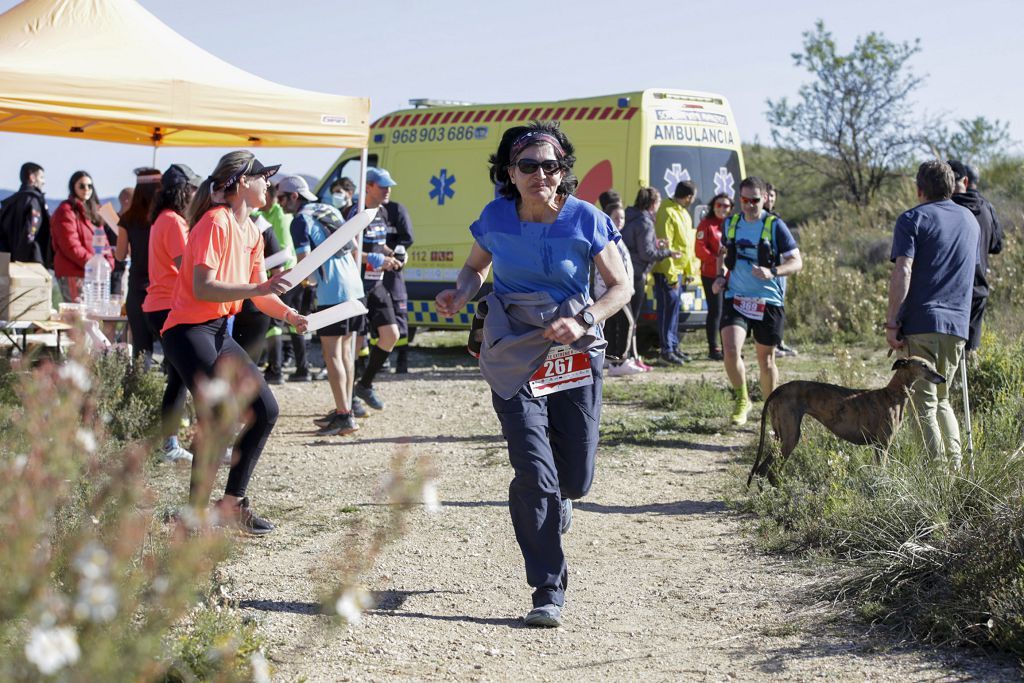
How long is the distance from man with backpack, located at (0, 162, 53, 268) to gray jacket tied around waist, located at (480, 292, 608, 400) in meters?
7.68

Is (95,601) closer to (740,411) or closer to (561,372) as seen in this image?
(561,372)

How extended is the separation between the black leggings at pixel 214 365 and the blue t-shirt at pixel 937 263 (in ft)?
10.8

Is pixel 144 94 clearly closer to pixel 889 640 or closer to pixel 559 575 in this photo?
pixel 559 575

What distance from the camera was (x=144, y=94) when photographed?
29.2ft

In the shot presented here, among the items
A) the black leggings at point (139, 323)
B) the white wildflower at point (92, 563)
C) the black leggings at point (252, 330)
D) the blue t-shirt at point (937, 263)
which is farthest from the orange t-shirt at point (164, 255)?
the white wildflower at point (92, 563)

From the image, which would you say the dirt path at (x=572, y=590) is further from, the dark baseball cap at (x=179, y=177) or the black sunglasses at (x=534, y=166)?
the dark baseball cap at (x=179, y=177)

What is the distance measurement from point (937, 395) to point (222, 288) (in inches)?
144

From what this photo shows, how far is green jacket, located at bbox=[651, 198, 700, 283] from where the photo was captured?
502 inches

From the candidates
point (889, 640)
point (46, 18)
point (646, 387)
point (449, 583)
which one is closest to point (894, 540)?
point (889, 640)

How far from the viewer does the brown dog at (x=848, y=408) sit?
6.27 meters

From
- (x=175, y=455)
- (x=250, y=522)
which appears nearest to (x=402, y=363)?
(x=175, y=455)

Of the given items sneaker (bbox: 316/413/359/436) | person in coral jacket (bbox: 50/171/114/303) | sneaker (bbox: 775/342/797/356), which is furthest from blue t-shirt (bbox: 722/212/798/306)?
person in coral jacket (bbox: 50/171/114/303)

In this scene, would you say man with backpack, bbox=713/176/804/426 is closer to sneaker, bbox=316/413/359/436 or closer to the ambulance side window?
sneaker, bbox=316/413/359/436

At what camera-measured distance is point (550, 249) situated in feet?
15.6
